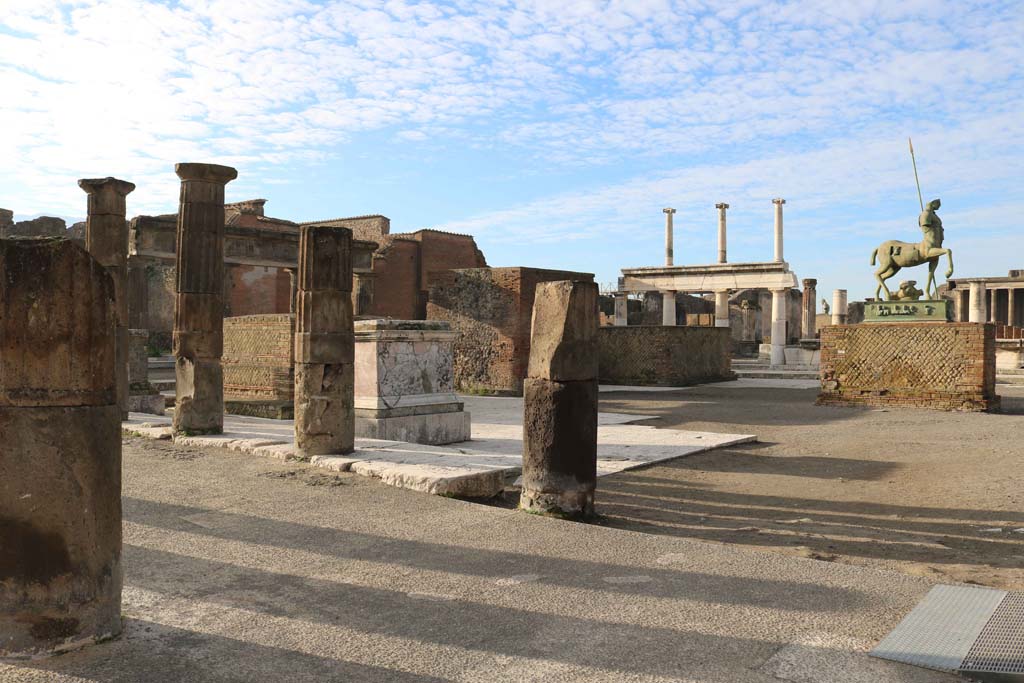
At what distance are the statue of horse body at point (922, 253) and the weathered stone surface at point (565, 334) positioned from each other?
1081 cm

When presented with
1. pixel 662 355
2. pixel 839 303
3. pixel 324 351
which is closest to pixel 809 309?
pixel 839 303

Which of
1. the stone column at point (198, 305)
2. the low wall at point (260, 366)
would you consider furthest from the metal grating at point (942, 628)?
the low wall at point (260, 366)

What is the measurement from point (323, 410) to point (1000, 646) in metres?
5.31

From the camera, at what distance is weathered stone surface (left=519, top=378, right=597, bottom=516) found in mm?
5277

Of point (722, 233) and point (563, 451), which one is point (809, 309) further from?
point (563, 451)

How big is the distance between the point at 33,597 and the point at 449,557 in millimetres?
1907

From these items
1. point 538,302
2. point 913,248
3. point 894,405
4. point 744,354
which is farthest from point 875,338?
point 744,354

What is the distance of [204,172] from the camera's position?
8.44m

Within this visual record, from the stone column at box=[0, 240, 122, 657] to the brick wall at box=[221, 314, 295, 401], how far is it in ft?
32.5

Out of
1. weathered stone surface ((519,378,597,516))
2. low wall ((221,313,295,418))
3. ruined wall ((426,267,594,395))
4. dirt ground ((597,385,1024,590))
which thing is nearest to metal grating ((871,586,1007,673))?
dirt ground ((597,385,1024,590))

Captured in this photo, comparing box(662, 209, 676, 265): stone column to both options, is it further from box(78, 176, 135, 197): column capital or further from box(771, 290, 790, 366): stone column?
box(78, 176, 135, 197): column capital

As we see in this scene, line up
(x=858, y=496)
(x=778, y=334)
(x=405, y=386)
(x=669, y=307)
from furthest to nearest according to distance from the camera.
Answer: (x=669, y=307) < (x=778, y=334) < (x=405, y=386) < (x=858, y=496)

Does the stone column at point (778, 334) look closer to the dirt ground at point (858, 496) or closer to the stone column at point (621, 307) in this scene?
the stone column at point (621, 307)

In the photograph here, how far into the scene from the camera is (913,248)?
14703 millimetres
